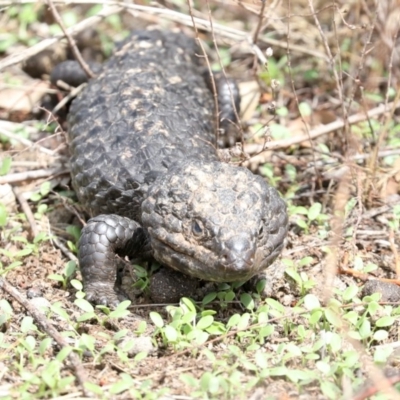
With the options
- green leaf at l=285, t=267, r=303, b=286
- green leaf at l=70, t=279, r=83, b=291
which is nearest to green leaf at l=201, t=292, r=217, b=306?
green leaf at l=285, t=267, r=303, b=286

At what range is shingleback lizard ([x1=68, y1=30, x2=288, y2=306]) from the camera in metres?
4.52

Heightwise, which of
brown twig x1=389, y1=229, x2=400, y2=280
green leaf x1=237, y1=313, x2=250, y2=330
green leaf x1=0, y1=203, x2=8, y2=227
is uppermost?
green leaf x1=0, y1=203, x2=8, y2=227

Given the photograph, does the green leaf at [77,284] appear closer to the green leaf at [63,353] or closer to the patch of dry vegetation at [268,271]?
the patch of dry vegetation at [268,271]

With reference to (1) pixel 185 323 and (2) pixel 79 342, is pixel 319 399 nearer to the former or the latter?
(1) pixel 185 323

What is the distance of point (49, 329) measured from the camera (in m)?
4.41

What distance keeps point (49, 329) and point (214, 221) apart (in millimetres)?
1187

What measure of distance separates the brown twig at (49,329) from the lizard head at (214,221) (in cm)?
85

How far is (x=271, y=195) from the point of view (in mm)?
4832

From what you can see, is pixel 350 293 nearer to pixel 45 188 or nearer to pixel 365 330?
pixel 365 330

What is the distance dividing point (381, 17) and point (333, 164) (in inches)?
75.6

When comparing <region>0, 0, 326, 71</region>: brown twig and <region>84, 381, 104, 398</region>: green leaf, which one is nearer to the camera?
<region>84, 381, 104, 398</region>: green leaf

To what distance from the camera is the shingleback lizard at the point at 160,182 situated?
14.8 ft

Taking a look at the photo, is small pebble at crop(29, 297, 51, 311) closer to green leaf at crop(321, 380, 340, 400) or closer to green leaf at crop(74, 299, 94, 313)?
green leaf at crop(74, 299, 94, 313)

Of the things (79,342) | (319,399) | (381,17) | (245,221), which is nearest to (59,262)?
(79,342)
